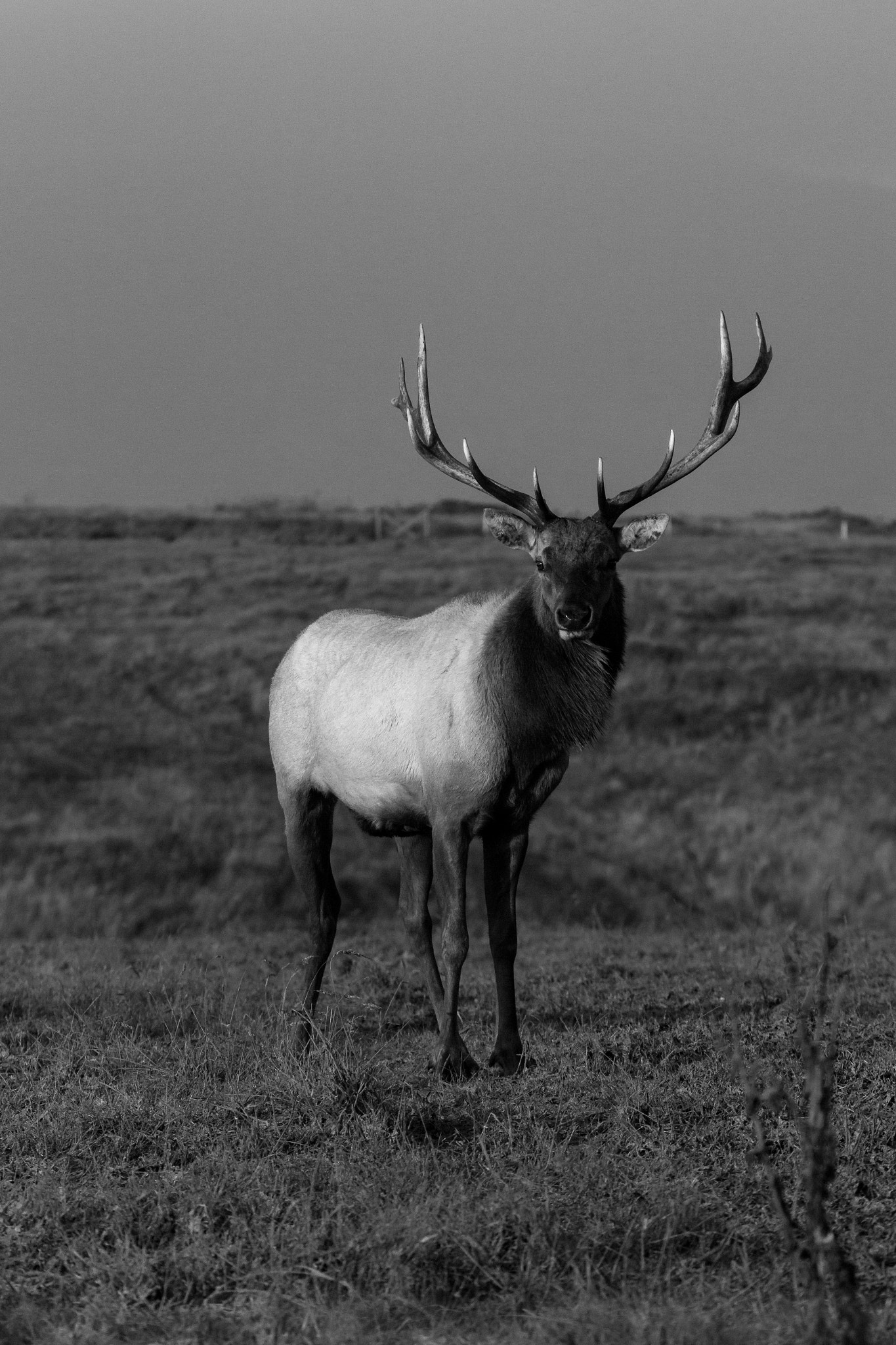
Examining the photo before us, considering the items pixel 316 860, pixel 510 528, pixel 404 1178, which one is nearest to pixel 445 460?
pixel 510 528

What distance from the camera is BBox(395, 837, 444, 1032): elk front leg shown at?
7.45m

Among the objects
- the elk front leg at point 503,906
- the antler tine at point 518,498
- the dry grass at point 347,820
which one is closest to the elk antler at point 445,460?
the antler tine at point 518,498

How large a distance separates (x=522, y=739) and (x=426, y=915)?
117cm

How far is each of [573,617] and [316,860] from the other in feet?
7.35

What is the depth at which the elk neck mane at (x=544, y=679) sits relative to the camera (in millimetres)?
7004

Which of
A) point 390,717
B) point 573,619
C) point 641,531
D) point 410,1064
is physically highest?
point 641,531

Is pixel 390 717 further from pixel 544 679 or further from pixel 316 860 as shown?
pixel 316 860

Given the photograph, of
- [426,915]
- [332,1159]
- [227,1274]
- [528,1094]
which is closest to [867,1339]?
[227,1274]

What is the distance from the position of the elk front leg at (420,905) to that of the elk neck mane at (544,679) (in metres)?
1.15

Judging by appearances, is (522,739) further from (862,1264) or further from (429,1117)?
(862,1264)

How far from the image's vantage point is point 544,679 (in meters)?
7.09

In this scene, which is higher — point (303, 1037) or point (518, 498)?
point (518, 498)

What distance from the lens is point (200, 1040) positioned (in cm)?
668

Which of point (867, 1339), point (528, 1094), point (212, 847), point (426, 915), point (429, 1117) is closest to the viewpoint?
point (867, 1339)
